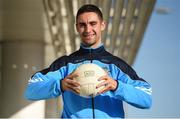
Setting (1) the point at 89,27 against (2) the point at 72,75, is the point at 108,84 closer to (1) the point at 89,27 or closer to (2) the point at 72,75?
(2) the point at 72,75

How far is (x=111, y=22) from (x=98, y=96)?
28.7 feet

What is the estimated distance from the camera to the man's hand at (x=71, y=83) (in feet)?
7.88

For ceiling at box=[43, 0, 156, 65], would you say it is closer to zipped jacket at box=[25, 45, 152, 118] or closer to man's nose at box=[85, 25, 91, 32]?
zipped jacket at box=[25, 45, 152, 118]

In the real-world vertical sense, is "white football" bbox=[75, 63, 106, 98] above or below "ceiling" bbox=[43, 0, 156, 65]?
above

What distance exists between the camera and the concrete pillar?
11266 mm

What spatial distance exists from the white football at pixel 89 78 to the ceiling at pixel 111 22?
6.16 m

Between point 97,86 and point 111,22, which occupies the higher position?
point 97,86

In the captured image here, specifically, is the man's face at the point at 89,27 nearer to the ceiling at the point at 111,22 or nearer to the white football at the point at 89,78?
the white football at the point at 89,78

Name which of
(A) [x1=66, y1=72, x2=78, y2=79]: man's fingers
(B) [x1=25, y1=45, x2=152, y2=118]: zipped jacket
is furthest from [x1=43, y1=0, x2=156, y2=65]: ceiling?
(A) [x1=66, y1=72, x2=78, y2=79]: man's fingers

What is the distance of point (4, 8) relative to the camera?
410 inches

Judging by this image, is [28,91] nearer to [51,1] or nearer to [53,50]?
[51,1]

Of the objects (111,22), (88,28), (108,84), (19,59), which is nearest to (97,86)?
(108,84)

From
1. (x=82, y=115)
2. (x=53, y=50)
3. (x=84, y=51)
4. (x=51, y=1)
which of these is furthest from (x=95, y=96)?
(x=53, y=50)

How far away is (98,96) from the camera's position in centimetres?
252
